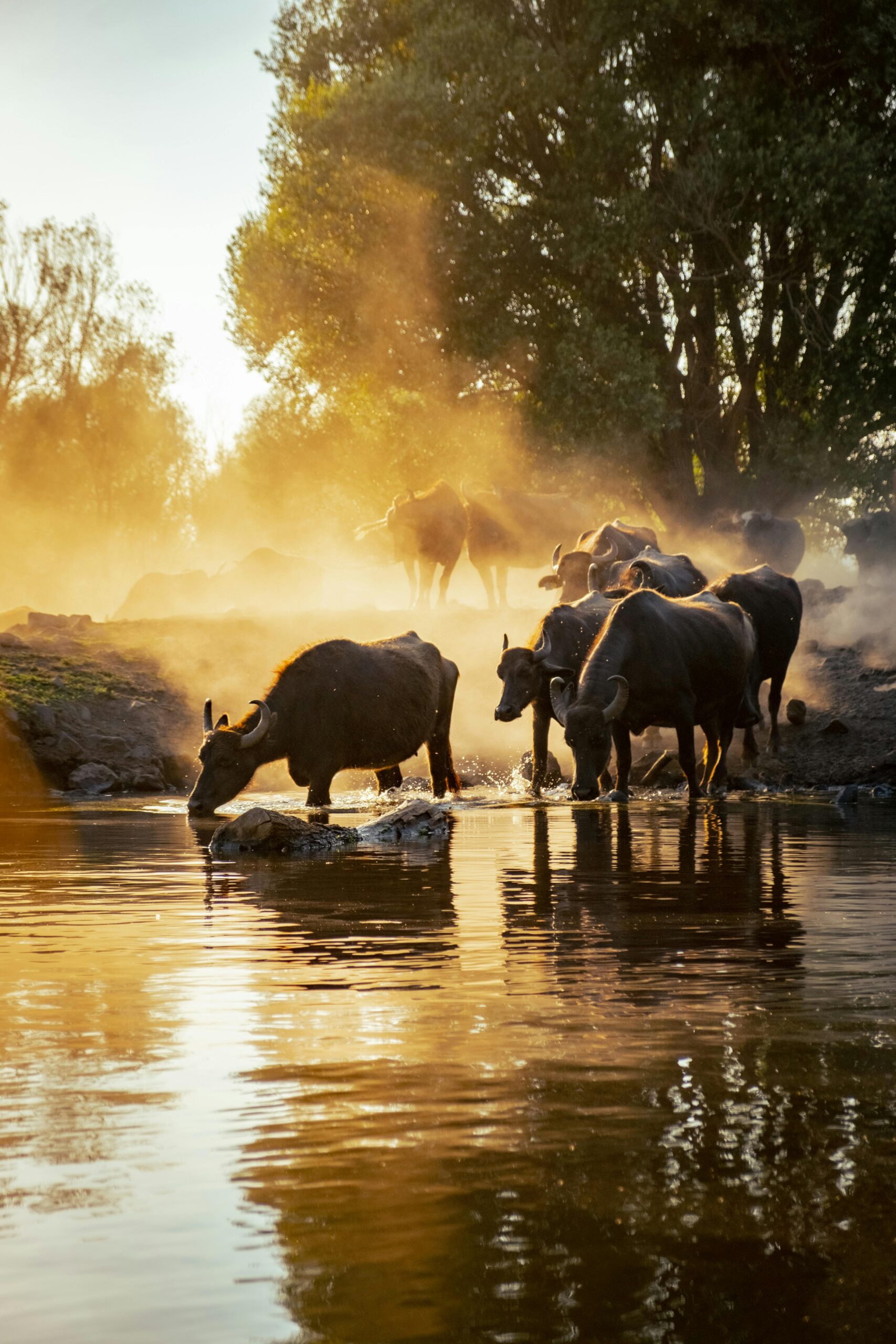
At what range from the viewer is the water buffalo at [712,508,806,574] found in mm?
A: 30750

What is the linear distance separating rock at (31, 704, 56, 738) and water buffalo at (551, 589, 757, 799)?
8522 millimetres

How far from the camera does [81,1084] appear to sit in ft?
14.2

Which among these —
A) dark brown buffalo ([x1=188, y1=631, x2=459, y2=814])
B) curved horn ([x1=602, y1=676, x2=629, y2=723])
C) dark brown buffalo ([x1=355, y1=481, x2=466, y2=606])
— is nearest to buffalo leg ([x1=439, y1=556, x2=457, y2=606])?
dark brown buffalo ([x1=355, y1=481, x2=466, y2=606])

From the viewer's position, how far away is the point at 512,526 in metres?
32.6

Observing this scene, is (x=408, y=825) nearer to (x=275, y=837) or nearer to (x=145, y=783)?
(x=275, y=837)

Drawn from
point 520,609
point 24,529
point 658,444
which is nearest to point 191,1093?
point 520,609

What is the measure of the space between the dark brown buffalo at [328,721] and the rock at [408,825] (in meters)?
2.65

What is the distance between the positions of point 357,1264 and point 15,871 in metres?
7.89

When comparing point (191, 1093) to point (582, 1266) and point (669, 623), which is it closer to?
point (582, 1266)

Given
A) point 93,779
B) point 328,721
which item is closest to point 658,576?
point 328,721

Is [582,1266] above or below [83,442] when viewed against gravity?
below

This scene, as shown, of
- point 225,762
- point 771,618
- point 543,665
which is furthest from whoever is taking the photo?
point 771,618

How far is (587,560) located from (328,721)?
912cm

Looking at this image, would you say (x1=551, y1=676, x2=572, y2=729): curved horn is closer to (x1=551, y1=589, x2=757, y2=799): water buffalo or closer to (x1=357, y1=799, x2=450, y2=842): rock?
(x1=551, y1=589, x2=757, y2=799): water buffalo
